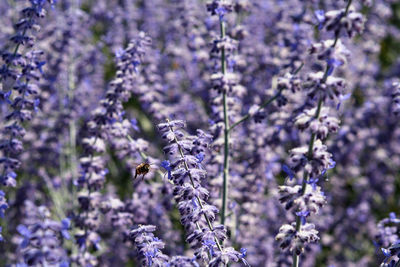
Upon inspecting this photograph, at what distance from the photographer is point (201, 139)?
312 centimetres

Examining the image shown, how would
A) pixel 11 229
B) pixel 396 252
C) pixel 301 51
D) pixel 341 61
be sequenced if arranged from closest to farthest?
pixel 341 61
pixel 396 252
pixel 301 51
pixel 11 229

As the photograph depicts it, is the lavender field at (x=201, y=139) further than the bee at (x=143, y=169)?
No

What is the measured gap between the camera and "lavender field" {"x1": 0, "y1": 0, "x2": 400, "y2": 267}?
2.96 metres

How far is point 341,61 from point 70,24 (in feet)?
15.9

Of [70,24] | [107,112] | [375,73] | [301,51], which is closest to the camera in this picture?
[107,112]

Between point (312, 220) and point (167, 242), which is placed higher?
point (312, 220)

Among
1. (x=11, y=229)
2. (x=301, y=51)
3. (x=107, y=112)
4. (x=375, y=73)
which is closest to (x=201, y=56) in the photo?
(x=301, y=51)

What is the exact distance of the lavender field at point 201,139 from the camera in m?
2.96

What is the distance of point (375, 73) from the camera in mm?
8703

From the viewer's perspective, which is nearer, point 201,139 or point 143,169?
point 201,139

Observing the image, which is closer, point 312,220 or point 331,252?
point 312,220

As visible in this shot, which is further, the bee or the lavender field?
the bee

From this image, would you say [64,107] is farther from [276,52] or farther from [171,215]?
[276,52]

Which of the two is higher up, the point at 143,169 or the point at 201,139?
the point at 143,169
